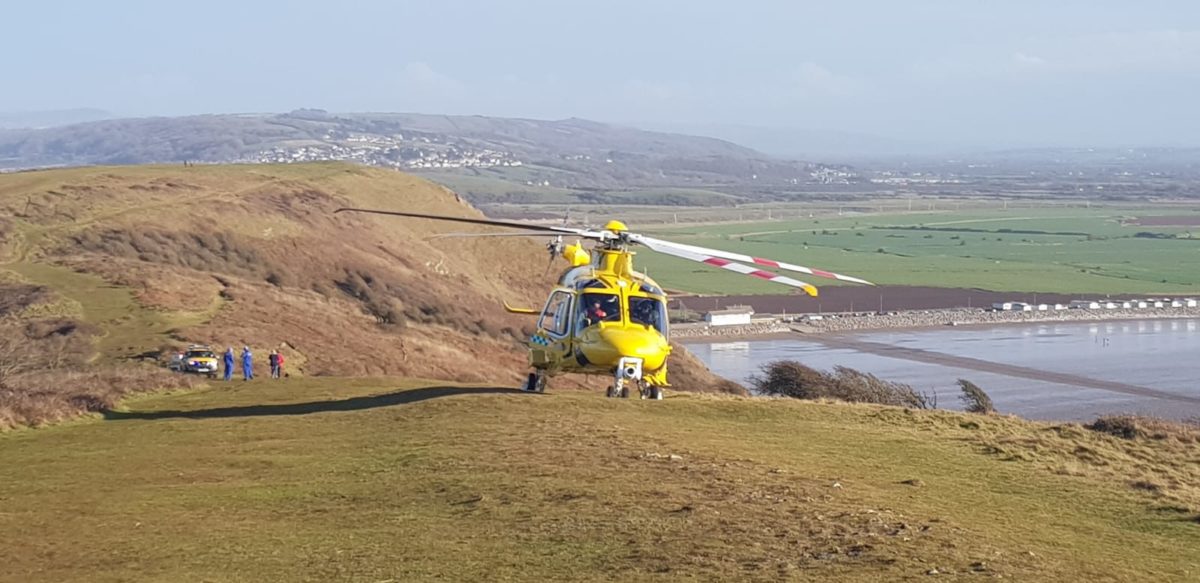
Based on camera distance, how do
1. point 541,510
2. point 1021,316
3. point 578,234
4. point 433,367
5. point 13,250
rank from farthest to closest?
point 1021,316, point 13,250, point 433,367, point 578,234, point 541,510

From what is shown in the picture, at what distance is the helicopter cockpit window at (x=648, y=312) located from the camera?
917 inches

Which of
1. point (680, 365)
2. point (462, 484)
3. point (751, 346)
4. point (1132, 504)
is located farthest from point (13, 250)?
point (1132, 504)

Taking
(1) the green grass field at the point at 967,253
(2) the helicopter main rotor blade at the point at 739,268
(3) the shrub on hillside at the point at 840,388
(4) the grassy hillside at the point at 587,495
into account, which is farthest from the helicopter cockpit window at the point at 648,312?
(1) the green grass field at the point at 967,253

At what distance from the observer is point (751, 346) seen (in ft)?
244

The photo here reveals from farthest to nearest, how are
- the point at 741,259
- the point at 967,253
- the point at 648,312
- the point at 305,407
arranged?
the point at 967,253 < the point at 305,407 < the point at 648,312 < the point at 741,259

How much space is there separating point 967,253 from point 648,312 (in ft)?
388

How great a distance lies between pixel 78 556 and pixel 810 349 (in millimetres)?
60944

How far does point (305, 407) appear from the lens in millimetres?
23656

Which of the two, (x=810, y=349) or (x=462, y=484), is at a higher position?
(x=462, y=484)

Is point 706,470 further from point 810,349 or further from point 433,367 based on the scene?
point 810,349

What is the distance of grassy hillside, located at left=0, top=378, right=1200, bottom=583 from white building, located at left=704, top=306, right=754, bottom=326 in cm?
5841

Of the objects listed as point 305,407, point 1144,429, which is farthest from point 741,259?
point 305,407

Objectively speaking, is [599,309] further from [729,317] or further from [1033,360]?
[729,317]

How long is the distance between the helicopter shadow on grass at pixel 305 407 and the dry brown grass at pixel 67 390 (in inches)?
22.7
